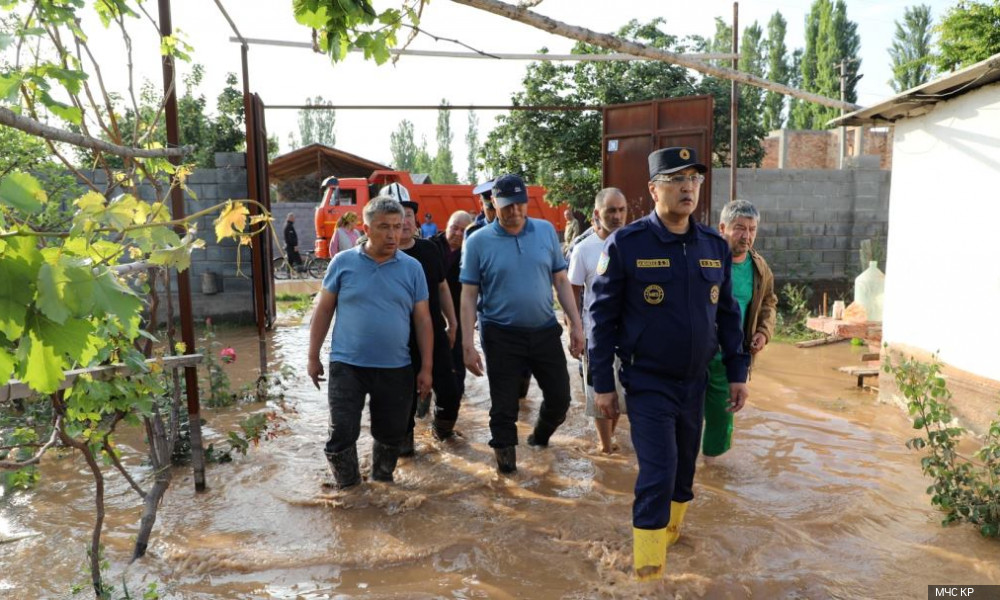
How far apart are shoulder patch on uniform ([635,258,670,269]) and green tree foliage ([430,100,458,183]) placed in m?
55.8

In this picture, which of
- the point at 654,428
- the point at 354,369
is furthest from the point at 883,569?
the point at 354,369

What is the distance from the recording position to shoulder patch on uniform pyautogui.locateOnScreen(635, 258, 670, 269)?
3.21m

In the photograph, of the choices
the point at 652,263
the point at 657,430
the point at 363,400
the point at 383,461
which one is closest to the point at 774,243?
the point at 383,461

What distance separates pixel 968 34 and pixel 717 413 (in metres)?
11.5

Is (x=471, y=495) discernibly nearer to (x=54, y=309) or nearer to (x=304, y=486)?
(x=304, y=486)

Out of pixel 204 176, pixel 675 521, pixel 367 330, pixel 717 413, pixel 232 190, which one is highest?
pixel 204 176

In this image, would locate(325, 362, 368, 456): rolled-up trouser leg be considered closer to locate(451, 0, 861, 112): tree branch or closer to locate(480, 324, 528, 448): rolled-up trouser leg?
locate(480, 324, 528, 448): rolled-up trouser leg

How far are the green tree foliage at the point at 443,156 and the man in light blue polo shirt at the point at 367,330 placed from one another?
54559 millimetres

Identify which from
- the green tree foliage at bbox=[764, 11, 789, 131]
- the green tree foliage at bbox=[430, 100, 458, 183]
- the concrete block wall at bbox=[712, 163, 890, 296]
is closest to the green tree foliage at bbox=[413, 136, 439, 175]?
the green tree foliage at bbox=[430, 100, 458, 183]

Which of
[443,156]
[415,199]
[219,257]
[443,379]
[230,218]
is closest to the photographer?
[230,218]

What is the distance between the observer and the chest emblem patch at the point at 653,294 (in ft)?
10.5

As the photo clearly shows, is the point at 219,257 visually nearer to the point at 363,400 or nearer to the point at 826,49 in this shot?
the point at 363,400

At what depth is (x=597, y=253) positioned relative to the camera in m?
5.06

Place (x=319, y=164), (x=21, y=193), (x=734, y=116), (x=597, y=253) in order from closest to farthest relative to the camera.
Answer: (x=21, y=193) < (x=597, y=253) < (x=734, y=116) < (x=319, y=164)
